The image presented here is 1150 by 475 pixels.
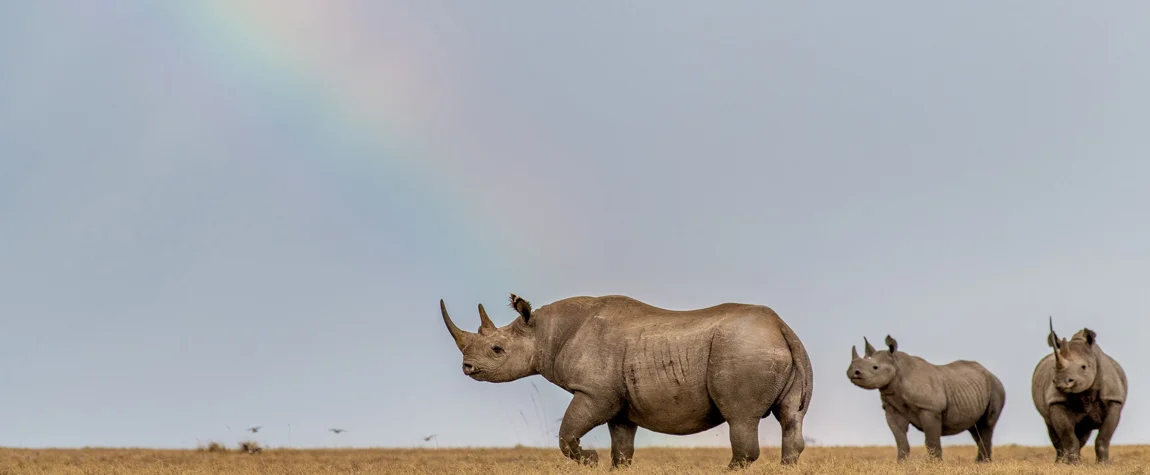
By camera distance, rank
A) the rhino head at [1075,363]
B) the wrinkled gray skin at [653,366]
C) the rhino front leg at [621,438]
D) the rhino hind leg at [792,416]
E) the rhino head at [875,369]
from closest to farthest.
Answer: the wrinkled gray skin at [653,366] < the rhino hind leg at [792,416] < the rhino front leg at [621,438] < the rhino head at [1075,363] < the rhino head at [875,369]

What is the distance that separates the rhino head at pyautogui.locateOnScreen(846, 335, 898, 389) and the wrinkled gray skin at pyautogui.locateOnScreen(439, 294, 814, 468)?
765 centimetres

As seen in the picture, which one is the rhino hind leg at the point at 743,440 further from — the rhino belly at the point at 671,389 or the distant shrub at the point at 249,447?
the distant shrub at the point at 249,447

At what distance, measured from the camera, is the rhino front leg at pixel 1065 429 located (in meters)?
20.1

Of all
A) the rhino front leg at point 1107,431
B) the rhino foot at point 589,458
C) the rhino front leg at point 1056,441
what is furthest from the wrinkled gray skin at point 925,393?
the rhino foot at point 589,458

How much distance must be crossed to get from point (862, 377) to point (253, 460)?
35.2 ft

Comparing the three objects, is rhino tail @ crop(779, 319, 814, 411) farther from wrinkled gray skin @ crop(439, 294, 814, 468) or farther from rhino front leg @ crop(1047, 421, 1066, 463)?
rhino front leg @ crop(1047, 421, 1066, 463)

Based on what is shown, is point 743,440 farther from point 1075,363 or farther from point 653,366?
point 1075,363

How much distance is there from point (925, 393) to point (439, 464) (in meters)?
9.27

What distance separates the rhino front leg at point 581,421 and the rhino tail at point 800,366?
2.14 meters

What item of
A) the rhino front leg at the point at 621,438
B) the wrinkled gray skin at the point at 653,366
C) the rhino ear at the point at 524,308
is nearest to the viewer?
the wrinkled gray skin at the point at 653,366

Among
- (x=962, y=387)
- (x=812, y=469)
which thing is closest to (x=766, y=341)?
(x=812, y=469)

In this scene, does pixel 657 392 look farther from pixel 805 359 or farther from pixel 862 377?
pixel 862 377

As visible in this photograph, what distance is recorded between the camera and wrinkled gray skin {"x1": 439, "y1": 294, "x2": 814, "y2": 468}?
1373 centimetres

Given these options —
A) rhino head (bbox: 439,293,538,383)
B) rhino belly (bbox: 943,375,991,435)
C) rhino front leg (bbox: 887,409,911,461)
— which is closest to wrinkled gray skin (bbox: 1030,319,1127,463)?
rhino belly (bbox: 943,375,991,435)
